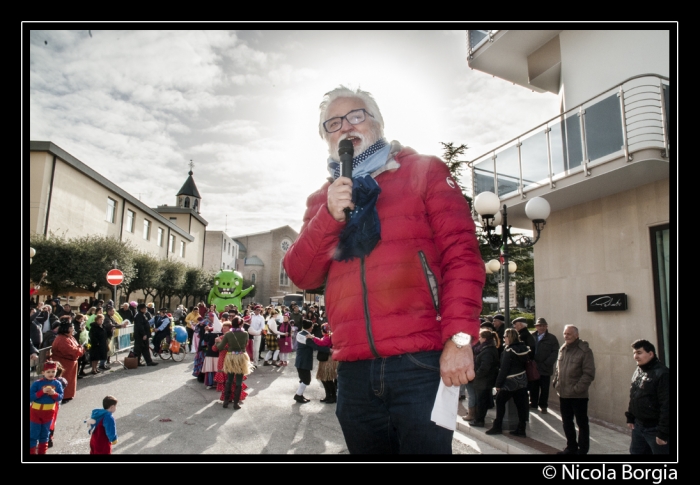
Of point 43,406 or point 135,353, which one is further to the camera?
point 135,353

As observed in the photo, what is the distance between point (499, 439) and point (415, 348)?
633 cm

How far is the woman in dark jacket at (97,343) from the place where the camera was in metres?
12.2

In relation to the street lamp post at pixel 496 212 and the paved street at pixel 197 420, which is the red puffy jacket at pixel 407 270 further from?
the street lamp post at pixel 496 212

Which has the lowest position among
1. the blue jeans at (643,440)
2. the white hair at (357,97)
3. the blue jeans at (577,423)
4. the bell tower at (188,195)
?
the blue jeans at (577,423)

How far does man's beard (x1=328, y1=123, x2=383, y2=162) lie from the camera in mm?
2115

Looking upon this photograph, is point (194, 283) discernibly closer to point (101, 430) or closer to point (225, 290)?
point (225, 290)

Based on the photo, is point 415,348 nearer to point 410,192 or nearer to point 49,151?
point 410,192

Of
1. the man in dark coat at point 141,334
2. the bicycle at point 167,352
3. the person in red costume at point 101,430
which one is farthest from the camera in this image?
the bicycle at point 167,352

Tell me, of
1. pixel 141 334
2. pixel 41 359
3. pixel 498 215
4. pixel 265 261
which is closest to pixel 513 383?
pixel 498 215

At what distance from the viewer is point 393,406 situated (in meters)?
1.75

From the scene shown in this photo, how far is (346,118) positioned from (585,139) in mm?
7878

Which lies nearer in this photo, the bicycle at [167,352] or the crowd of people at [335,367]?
the crowd of people at [335,367]

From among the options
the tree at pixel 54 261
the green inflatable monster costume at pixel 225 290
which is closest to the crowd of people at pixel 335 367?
the tree at pixel 54 261

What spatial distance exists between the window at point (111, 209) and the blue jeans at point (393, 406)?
95.1 ft
